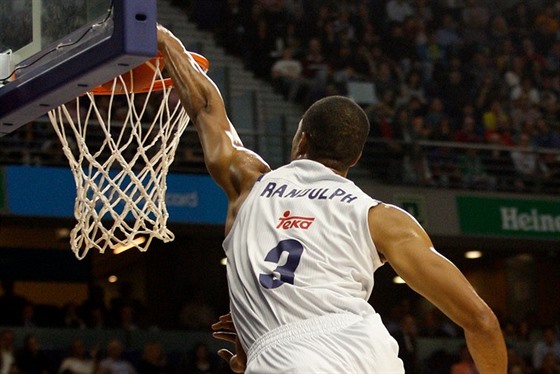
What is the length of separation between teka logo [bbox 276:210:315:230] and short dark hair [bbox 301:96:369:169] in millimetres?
228

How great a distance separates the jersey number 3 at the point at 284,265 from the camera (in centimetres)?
296

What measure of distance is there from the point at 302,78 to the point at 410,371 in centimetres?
408

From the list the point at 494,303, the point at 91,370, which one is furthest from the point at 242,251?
the point at 494,303

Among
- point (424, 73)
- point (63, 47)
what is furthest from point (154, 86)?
point (424, 73)

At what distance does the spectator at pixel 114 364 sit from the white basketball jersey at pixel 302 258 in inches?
312

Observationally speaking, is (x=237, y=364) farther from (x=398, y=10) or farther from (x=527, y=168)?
(x=398, y=10)

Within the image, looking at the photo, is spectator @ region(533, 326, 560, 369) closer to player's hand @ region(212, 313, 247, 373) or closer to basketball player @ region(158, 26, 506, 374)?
player's hand @ region(212, 313, 247, 373)

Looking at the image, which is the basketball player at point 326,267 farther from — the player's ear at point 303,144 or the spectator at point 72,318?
the spectator at point 72,318

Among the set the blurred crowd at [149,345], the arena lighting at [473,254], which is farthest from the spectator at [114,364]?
the arena lighting at [473,254]

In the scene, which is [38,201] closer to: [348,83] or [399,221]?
[348,83]

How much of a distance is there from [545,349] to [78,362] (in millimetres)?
5582

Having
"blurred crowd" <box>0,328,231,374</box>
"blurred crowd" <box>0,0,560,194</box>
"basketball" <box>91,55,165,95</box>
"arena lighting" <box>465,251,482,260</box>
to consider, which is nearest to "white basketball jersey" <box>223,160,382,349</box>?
"basketball" <box>91,55,165,95</box>

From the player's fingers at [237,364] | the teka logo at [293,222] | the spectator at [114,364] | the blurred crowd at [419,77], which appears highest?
the teka logo at [293,222]

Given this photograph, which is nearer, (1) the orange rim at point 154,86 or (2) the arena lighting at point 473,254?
(1) the orange rim at point 154,86
